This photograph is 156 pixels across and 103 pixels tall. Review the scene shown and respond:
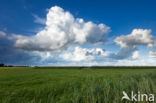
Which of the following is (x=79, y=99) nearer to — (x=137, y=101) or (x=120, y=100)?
(x=120, y=100)

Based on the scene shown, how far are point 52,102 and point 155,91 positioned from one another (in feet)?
16.8

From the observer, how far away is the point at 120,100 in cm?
503

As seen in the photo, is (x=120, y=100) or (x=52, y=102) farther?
(x=120, y=100)

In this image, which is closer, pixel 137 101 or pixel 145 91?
pixel 137 101

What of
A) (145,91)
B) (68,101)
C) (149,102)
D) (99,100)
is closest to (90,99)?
(99,100)

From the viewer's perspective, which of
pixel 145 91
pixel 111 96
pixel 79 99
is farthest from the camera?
pixel 145 91

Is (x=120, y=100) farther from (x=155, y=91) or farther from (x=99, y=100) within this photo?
(x=155, y=91)

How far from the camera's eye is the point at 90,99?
4672 millimetres

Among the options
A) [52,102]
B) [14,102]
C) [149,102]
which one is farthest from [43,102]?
[149,102]

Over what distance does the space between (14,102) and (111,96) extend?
14.9ft

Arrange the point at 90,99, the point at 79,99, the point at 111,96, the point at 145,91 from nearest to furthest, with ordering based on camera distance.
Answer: the point at 90,99 → the point at 79,99 → the point at 111,96 → the point at 145,91

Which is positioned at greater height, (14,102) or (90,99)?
(90,99)

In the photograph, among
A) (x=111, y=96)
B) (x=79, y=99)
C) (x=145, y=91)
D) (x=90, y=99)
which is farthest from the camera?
(x=145, y=91)

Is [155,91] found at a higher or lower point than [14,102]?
higher
